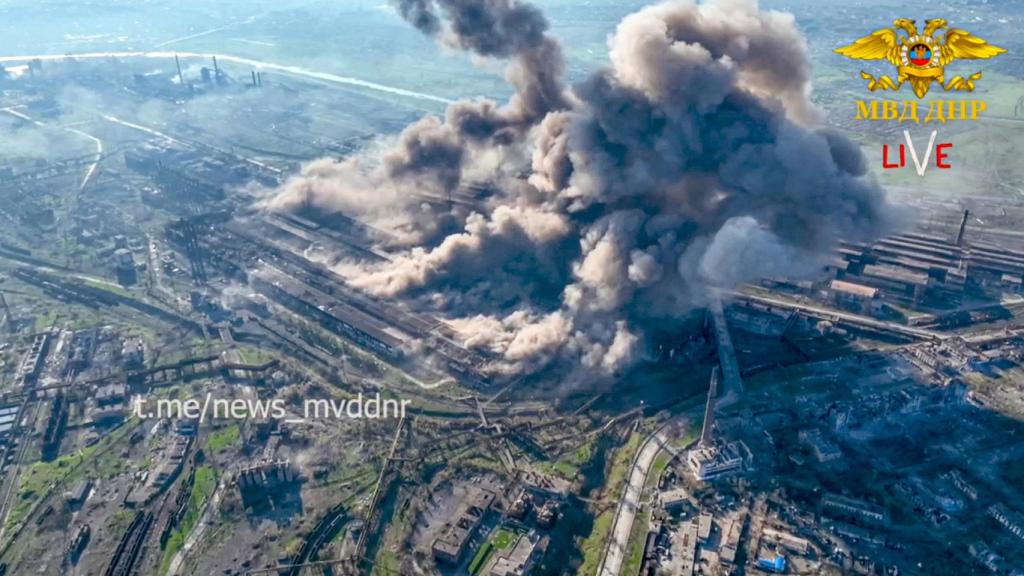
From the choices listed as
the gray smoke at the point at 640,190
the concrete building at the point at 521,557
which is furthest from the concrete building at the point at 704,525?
the gray smoke at the point at 640,190

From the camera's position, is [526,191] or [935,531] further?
[526,191]

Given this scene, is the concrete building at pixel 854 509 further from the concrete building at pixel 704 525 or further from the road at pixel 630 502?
the road at pixel 630 502

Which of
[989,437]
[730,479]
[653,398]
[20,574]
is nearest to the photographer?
[20,574]

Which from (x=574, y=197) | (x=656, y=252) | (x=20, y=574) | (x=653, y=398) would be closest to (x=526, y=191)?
(x=574, y=197)

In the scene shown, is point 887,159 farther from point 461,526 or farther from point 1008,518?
point 461,526

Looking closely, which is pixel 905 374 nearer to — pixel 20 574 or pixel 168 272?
pixel 20 574

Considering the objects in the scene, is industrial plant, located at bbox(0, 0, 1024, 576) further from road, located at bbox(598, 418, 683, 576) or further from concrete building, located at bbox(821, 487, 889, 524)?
concrete building, located at bbox(821, 487, 889, 524)

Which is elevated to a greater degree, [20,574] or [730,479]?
[730,479]
